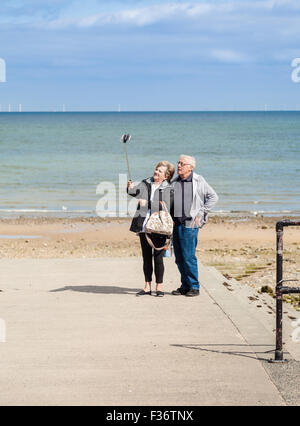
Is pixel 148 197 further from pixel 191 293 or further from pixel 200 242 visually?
pixel 200 242

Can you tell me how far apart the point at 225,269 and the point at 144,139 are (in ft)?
232

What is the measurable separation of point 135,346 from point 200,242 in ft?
36.9

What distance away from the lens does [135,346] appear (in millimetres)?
6531

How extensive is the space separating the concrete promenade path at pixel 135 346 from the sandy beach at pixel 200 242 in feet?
6.55

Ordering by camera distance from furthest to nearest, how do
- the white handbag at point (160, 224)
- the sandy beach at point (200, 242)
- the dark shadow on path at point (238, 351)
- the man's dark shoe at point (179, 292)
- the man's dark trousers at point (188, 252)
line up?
the sandy beach at point (200, 242)
the man's dark shoe at point (179, 292)
the man's dark trousers at point (188, 252)
the white handbag at point (160, 224)
the dark shadow on path at point (238, 351)

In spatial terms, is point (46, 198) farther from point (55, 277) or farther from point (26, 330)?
point (26, 330)

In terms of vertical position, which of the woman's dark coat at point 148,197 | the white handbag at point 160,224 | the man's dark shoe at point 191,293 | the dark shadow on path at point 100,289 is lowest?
the dark shadow on path at point 100,289

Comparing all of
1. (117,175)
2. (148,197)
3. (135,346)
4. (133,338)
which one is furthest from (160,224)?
(117,175)

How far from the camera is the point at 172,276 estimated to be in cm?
1017

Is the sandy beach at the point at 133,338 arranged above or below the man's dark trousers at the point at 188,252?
below

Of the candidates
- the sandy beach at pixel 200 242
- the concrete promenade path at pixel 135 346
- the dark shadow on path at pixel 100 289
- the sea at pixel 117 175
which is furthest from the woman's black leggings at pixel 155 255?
the sea at pixel 117 175

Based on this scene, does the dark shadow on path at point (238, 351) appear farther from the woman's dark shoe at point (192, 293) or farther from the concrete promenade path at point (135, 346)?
the woman's dark shoe at point (192, 293)

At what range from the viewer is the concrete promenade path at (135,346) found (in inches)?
209

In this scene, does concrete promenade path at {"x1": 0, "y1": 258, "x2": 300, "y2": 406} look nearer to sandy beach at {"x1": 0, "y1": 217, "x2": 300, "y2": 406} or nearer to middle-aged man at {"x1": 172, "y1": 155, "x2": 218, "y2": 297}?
sandy beach at {"x1": 0, "y1": 217, "x2": 300, "y2": 406}
